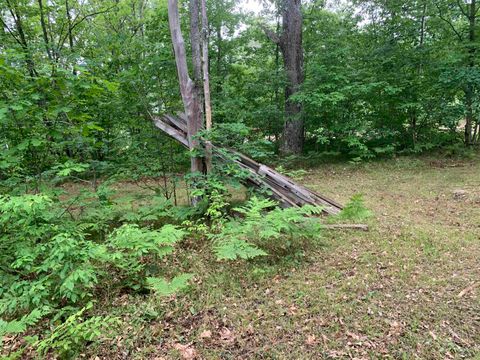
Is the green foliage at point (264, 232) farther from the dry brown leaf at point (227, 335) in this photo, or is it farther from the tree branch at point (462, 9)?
the tree branch at point (462, 9)

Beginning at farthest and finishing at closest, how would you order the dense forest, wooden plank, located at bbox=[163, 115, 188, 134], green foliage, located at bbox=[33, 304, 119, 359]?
wooden plank, located at bbox=[163, 115, 188, 134] → the dense forest → green foliage, located at bbox=[33, 304, 119, 359]

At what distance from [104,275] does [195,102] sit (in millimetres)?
3336

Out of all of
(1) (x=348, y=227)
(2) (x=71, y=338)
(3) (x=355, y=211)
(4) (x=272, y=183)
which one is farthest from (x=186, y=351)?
(4) (x=272, y=183)

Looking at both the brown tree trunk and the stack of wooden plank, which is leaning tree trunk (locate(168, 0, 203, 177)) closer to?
the stack of wooden plank

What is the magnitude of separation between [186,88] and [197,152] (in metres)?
1.20

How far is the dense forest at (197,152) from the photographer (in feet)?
9.16

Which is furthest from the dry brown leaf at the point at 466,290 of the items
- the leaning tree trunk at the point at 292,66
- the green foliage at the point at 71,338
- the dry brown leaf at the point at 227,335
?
the leaning tree trunk at the point at 292,66

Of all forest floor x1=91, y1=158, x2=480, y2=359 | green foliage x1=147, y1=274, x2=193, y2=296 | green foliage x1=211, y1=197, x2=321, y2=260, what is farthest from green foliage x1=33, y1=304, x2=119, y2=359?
green foliage x1=211, y1=197, x2=321, y2=260

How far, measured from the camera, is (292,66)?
1030 centimetres

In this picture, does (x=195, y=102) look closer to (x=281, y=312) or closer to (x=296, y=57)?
(x=281, y=312)

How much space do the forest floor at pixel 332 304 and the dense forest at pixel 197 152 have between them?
1.1 inches

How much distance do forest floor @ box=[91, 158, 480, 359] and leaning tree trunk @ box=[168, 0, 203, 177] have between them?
79.7 inches

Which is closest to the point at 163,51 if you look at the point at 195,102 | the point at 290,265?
the point at 195,102

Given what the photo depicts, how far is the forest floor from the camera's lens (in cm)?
251
